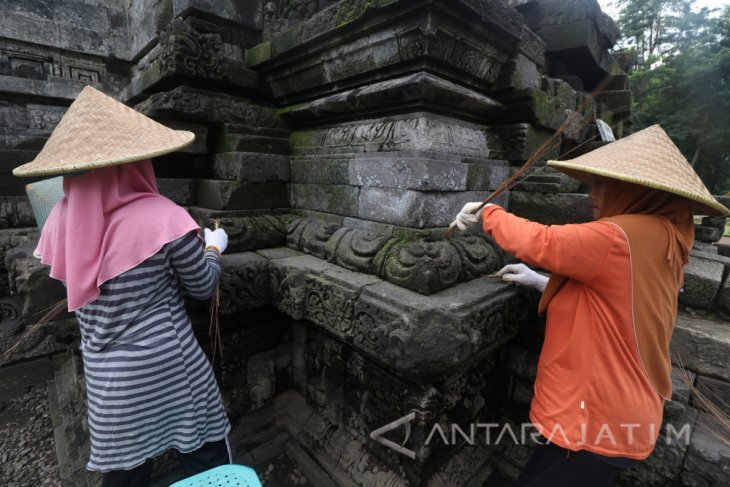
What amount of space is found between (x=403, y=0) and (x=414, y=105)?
0.52m

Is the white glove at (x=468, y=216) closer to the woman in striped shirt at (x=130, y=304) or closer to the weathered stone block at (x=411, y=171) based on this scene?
the weathered stone block at (x=411, y=171)

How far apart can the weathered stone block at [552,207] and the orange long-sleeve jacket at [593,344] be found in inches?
45.8

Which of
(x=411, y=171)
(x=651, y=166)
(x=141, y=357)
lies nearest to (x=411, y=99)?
(x=411, y=171)

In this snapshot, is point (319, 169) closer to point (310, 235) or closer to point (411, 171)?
point (310, 235)

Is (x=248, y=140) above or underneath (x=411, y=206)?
above

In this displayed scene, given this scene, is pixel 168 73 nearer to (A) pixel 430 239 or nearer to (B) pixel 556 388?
(A) pixel 430 239

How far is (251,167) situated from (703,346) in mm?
2931

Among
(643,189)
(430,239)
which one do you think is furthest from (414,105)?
(643,189)

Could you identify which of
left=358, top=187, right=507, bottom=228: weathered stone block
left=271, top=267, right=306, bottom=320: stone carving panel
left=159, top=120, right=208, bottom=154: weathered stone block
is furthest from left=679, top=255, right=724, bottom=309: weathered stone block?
left=159, top=120, right=208, bottom=154: weathered stone block

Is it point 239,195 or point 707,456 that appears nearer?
point 707,456

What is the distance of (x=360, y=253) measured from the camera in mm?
1958

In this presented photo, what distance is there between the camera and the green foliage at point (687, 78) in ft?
47.8

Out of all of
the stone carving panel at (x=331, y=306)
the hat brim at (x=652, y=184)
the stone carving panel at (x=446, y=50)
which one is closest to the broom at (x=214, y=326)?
the stone carving panel at (x=331, y=306)

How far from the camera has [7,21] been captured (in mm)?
3975
